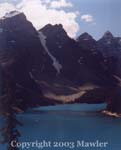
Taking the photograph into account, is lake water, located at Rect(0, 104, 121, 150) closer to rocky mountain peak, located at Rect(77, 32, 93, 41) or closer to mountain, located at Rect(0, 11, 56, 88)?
mountain, located at Rect(0, 11, 56, 88)

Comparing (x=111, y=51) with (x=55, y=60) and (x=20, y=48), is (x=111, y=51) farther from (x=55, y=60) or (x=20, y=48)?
(x=20, y=48)

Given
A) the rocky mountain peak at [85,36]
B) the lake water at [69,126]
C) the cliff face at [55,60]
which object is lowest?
the lake water at [69,126]

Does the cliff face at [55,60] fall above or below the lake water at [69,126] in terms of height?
above

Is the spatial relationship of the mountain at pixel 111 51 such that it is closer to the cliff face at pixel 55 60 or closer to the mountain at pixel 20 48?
the cliff face at pixel 55 60

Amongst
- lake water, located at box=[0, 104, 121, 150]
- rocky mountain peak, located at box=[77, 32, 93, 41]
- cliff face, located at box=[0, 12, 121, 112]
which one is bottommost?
lake water, located at box=[0, 104, 121, 150]

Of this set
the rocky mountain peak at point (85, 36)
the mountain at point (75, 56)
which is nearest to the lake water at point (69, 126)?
the mountain at point (75, 56)

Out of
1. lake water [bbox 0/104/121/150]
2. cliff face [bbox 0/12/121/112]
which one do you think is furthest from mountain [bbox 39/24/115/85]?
lake water [bbox 0/104/121/150]
